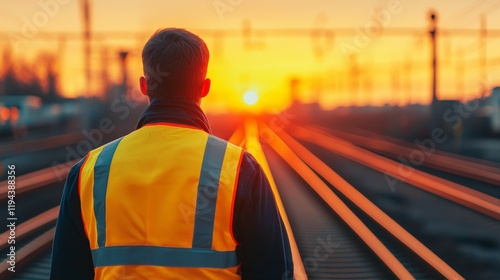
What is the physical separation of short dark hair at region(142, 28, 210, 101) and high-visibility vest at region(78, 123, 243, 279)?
180 mm

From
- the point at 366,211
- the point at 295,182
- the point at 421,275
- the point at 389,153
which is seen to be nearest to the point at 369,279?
the point at 421,275

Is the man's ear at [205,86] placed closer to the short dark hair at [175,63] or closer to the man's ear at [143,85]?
the short dark hair at [175,63]

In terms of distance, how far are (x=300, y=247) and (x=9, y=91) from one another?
8099cm

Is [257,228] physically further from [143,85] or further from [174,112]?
[143,85]

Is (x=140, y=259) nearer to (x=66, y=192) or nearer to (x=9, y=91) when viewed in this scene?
(x=66, y=192)

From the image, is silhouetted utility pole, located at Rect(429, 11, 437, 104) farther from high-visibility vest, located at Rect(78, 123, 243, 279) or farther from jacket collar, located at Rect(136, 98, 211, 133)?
high-visibility vest, located at Rect(78, 123, 243, 279)

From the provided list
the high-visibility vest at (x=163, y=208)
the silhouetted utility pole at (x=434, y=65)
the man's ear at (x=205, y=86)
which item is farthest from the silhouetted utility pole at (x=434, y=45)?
the high-visibility vest at (x=163, y=208)

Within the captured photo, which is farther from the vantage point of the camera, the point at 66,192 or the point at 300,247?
the point at 300,247

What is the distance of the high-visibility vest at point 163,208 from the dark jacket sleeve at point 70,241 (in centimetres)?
9

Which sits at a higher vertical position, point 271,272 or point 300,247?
point 271,272

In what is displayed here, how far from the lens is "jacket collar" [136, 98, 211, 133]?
2.26m

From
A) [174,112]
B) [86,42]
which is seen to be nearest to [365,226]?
[174,112]

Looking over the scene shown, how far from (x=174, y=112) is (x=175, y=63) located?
0.59 ft

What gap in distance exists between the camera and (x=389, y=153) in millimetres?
25516
